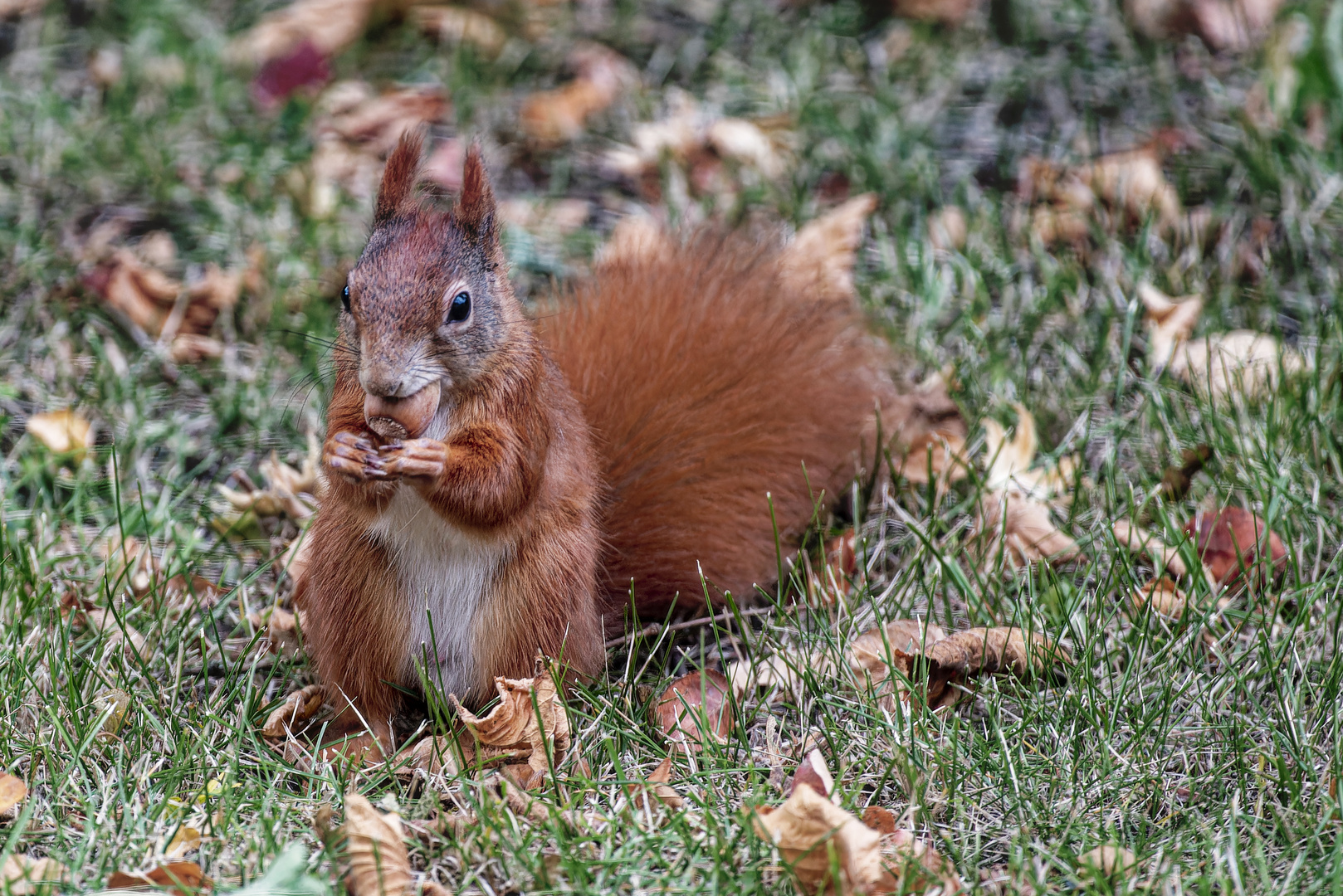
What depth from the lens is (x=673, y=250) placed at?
8.27 feet

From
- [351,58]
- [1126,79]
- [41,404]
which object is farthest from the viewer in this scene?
[351,58]

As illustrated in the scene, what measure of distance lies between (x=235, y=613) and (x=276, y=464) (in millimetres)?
344

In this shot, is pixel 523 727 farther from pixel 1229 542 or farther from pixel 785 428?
pixel 1229 542

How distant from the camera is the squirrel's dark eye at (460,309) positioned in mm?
1784

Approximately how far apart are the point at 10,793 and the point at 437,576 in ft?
1.95

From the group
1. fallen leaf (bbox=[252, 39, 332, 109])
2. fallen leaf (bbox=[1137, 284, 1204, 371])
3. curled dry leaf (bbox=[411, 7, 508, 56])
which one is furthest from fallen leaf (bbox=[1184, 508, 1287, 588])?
fallen leaf (bbox=[252, 39, 332, 109])

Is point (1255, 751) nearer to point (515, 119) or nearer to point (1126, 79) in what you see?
point (1126, 79)

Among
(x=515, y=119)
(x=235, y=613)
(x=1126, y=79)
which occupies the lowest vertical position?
(x=235, y=613)

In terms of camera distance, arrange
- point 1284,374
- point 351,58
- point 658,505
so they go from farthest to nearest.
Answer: point 351,58 < point 1284,374 < point 658,505

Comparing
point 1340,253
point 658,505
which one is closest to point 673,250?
point 658,505

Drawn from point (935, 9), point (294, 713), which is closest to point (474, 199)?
point (294, 713)

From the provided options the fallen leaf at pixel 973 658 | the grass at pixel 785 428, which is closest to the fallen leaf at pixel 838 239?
the grass at pixel 785 428

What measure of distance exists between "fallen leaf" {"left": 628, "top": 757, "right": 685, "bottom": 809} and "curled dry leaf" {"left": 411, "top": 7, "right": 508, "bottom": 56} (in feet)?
8.47

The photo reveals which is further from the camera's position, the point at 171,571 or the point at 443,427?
the point at 171,571
